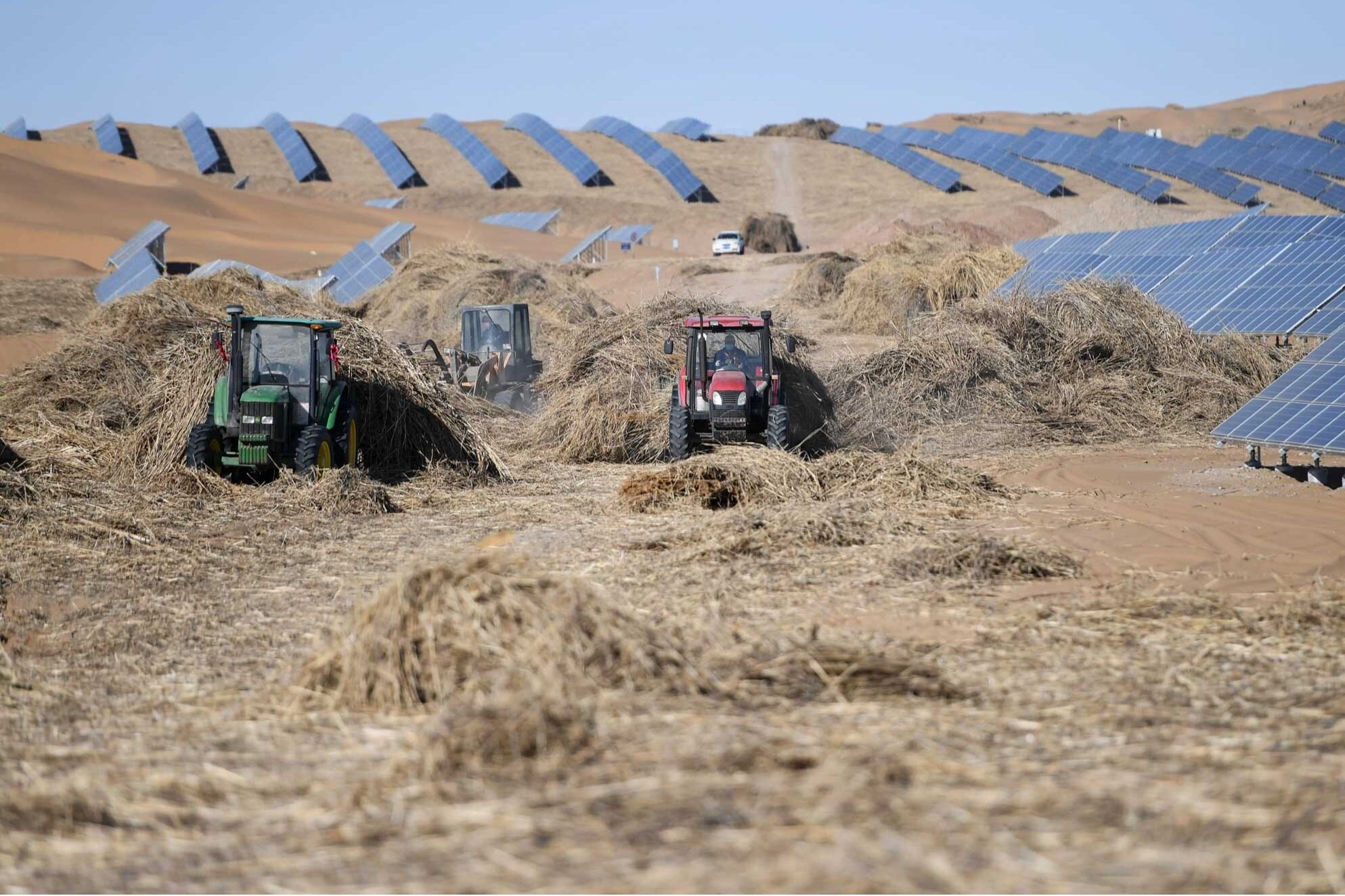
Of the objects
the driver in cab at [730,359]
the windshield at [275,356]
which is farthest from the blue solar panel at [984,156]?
the windshield at [275,356]

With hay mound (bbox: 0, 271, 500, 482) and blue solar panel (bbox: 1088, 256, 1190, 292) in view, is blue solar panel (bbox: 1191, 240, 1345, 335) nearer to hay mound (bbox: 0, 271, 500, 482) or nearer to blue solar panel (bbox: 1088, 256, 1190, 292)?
blue solar panel (bbox: 1088, 256, 1190, 292)

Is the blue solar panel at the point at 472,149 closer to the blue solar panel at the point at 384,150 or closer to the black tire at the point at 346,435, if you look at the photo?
the blue solar panel at the point at 384,150

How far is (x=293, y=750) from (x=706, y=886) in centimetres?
235

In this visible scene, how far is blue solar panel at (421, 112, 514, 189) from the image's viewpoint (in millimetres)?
73562

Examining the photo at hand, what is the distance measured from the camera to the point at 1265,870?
13.9 ft

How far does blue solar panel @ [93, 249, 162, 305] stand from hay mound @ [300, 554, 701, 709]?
28.7 meters

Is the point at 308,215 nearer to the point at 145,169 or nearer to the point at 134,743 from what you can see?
the point at 145,169

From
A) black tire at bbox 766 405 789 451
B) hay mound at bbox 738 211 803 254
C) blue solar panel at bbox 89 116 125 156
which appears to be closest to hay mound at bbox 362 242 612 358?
black tire at bbox 766 405 789 451

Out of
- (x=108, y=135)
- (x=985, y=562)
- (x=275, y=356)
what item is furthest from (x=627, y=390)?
(x=108, y=135)

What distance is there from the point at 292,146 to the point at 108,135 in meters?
10.1

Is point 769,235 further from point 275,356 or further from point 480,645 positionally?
point 480,645

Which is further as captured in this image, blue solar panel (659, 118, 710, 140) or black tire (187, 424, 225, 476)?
blue solar panel (659, 118, 710, 140)

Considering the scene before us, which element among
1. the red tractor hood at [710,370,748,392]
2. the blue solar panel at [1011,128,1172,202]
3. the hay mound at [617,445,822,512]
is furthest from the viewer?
the blue solar panel at [1011,128,1172,202]

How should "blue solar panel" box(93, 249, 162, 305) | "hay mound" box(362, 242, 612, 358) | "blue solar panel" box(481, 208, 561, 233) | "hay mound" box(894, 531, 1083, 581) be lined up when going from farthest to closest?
"blue solar panel" box(481, 208, 561, 233)
"blue solar panel" box(93, 249, 162, 305)
"hay mound" box(362, 242, 612, 358)
"hay mound" box(894, 531, 1083, 581)
